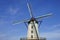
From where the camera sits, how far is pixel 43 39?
1254 inches

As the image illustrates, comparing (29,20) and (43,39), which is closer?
(43,39)

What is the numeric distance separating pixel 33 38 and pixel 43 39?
274cm

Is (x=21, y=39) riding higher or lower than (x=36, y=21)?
lower

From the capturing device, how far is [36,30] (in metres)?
33.2

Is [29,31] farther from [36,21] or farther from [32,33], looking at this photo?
[36,21]

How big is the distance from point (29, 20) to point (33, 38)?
5.33m

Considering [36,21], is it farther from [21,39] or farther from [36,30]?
[21,39]

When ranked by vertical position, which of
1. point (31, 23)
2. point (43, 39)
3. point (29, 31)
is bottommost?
point (43, 39)

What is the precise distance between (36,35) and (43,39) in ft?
7.45

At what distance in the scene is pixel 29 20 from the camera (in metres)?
34.3

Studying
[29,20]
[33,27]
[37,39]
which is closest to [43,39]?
[37,39]

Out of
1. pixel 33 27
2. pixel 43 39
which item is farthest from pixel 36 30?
pixel 43 39

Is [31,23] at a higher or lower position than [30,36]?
higher

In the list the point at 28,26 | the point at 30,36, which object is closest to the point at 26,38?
the point at 30,36
